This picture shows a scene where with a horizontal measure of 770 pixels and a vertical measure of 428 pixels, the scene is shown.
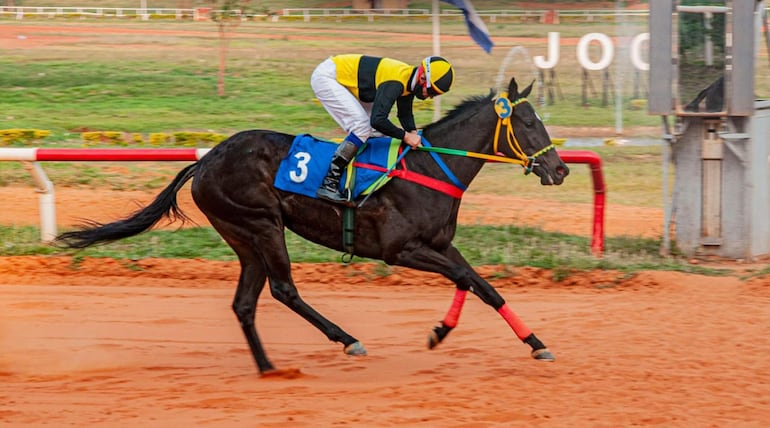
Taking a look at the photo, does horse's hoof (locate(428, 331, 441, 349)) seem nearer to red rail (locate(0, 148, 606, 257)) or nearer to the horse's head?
the horse's head

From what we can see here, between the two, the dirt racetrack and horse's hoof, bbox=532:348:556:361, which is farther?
horse's hoof, bbox=532:348:556:361

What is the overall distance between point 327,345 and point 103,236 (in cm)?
182

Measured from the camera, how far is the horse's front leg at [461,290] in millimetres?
7527

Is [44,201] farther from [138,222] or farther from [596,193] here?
[596,193]

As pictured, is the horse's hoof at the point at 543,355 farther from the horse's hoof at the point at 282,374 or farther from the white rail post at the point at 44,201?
the white rail post at the point at 44,201

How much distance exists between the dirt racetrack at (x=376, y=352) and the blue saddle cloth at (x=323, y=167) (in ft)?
4.00

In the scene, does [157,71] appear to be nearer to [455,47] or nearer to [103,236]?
[455,47]

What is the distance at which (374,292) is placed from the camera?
32.6ft

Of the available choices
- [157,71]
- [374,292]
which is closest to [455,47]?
[157,71]

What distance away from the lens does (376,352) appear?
8070 mm

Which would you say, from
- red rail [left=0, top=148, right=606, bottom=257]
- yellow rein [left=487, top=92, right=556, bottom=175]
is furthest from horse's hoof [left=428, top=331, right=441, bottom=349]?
red rail [left=0, top=148, right=606, bottom=257]

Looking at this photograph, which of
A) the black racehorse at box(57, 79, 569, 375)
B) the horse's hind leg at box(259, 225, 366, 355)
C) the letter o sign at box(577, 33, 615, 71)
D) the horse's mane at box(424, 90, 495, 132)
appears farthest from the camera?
the letter o sign at box(577, 33, 615, 71)

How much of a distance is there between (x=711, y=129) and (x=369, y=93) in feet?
15.4

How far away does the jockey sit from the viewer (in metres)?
7.50
